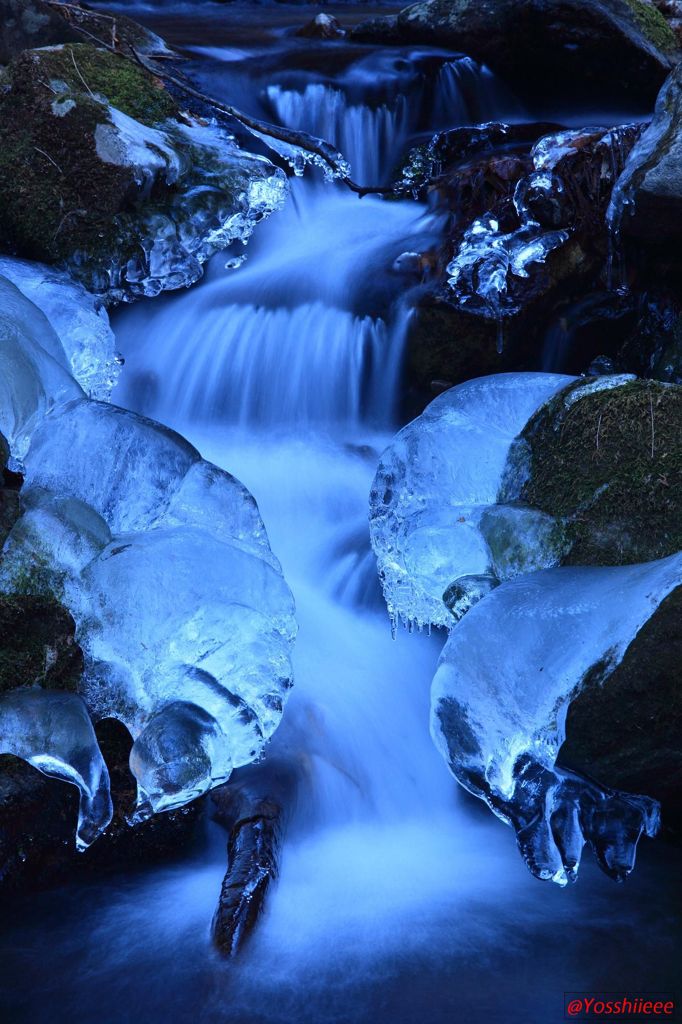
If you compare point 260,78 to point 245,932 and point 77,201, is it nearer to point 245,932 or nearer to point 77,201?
point 77,201

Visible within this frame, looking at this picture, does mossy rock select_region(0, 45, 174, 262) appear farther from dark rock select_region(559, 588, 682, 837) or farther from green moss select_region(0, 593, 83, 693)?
dark rock select_region(559, 588, 682, 837)

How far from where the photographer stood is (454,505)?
387 centimetres

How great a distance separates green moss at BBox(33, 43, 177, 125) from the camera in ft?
17.6

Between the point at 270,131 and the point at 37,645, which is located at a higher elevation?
the point at 270,131

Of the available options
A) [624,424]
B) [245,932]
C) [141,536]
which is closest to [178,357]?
[141,536]

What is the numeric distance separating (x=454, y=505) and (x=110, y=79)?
3306 mm

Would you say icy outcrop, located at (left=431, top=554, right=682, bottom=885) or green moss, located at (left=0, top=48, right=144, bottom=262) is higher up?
green moss, located at (left=0, top=48, right=144, bottom=262)

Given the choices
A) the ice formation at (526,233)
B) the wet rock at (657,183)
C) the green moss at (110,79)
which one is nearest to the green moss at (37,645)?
the ice formation at (526,233)

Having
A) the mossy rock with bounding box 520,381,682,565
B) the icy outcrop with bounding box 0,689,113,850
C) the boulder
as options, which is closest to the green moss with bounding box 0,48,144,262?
the boulder

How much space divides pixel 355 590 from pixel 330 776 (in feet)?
3.15

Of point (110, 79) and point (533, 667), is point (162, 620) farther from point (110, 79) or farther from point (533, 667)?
point (110, 79)

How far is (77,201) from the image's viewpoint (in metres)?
5.11

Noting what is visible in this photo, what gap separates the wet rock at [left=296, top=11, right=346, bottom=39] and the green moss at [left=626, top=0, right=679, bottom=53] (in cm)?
223

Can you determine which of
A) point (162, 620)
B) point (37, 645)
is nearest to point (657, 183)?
point (162, 620)
